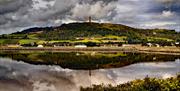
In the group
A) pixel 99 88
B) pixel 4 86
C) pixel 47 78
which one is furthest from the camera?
pixel 47 78

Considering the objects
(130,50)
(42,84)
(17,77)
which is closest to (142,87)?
(42,84)

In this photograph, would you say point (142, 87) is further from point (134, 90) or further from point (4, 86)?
point (4, 86)

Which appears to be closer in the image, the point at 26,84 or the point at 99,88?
the point at 99,88

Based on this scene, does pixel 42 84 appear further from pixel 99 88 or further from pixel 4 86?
pixel 99 88

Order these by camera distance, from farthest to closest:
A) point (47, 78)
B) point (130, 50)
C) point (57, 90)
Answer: point (130, 50), point (47, 78), point (57, 90)

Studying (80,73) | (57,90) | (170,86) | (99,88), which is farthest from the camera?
(80,73)

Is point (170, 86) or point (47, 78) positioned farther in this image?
point (47, 78)

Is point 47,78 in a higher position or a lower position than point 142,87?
lower

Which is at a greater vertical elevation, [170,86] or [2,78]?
[170,86]

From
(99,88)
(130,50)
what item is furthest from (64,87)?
(130,50)
